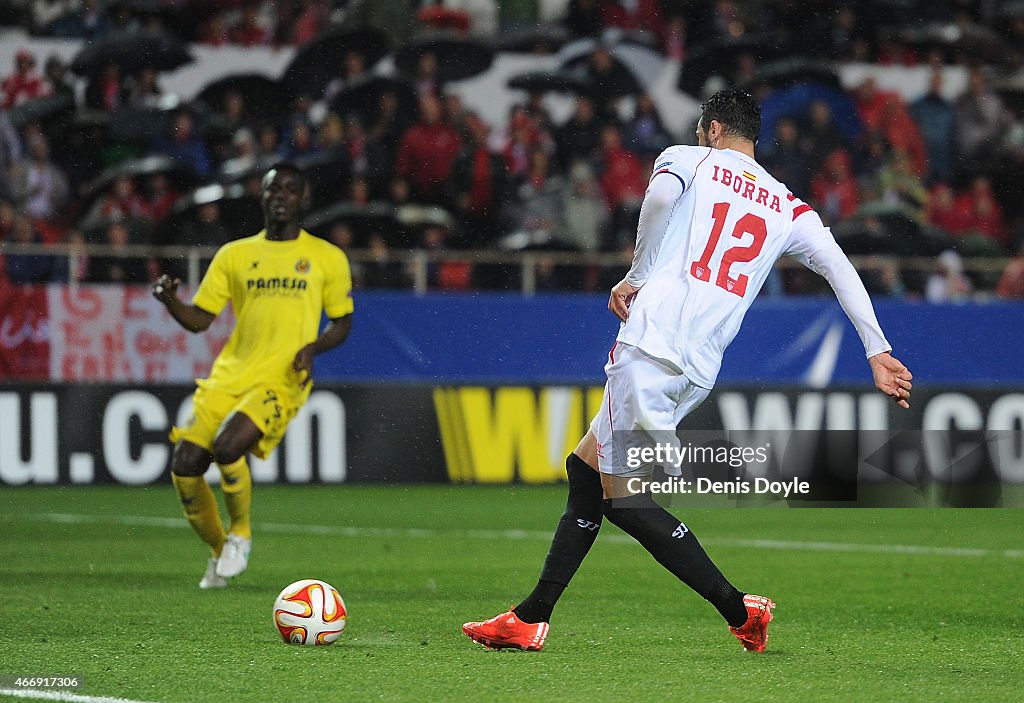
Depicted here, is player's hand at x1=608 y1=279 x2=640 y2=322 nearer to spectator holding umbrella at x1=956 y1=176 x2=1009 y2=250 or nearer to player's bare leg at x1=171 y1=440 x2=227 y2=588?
player's bare leg at x1=171 y1=440 x2=227 y2=588

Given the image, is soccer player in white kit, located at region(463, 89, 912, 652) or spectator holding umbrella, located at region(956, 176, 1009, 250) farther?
spectator holding umbrella, located at region(956, 176, 1009, 250)

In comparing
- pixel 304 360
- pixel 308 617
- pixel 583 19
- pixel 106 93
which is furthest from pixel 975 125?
pixel 308 617

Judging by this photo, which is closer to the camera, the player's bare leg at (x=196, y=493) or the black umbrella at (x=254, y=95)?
the player's bare leg at (x=196, y=493)

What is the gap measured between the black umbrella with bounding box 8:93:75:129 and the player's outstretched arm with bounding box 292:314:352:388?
8662 millimetres

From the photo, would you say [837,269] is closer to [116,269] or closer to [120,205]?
[116,269]

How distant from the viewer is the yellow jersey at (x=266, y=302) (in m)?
8.66

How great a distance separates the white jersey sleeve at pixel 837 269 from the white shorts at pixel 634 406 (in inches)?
24.9

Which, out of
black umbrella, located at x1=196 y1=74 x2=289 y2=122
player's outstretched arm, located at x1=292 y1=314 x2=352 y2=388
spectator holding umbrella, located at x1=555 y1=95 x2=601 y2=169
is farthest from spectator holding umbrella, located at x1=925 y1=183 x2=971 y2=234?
player's outstretched arm, located at x1=292 y1=314 x2=352 y2=388

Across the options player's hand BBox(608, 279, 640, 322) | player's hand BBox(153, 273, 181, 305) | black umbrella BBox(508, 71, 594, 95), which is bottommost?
player's hand BBox(153, 273, 181, 305)

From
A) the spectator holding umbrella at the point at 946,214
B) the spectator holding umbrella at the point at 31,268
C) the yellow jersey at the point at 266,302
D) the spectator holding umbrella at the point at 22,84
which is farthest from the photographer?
the spectator holding umbrella at the point at 946,214

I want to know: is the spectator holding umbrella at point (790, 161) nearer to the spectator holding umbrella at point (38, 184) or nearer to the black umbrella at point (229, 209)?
the black umbrella at point (229, 209)

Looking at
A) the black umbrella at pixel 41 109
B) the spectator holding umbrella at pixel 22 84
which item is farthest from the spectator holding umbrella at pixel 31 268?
the spectator holding umbrella at pixel 22 84

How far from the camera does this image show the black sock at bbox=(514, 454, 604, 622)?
6.12 meters

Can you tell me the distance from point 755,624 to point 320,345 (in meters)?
3.44
